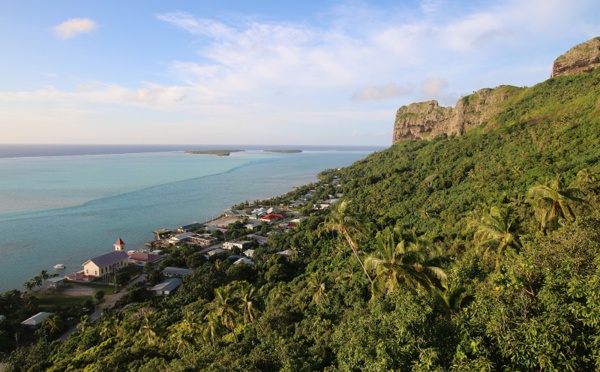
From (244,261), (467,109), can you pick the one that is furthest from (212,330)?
(467,109)

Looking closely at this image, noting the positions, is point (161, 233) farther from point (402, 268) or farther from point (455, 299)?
point (455, 299)

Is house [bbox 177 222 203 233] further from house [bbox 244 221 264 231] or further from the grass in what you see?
the grass

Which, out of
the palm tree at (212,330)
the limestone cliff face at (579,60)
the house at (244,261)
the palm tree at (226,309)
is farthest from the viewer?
the limestone cliff face at (579,60)

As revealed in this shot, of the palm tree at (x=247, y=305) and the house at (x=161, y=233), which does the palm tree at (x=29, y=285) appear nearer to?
the house at (x=161, y=233)

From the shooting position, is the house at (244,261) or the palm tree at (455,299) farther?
the house at (244,261)

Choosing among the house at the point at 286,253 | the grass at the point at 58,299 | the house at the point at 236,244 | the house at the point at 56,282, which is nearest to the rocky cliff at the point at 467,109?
the house at the point at 286,253

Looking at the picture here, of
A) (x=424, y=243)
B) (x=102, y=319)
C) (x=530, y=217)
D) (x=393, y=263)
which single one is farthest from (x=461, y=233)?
(x=102, y=319)

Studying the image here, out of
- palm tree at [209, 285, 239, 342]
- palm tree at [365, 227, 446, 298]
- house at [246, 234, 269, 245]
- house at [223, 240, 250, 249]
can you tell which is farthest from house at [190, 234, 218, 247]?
palm tree at [365, 227, 446, 298]

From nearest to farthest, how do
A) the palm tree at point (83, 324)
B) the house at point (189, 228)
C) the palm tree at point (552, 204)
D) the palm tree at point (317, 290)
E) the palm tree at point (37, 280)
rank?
the palm tree at point (552, 204) < the palm tree at point (317, 290) < the palm tree at point (83, 324) < the palm tree at point (37, 280) < the house at point (189, 228)
